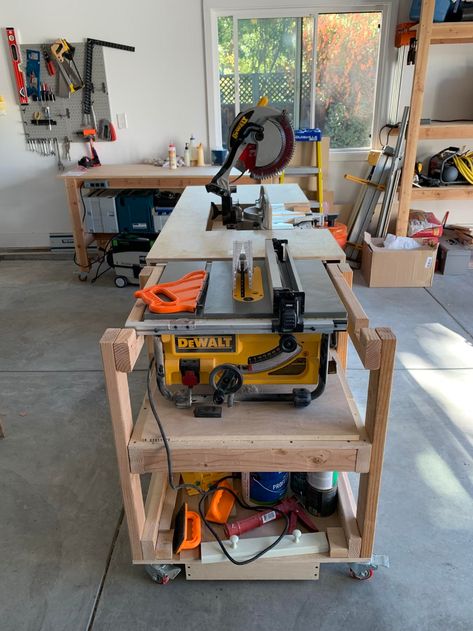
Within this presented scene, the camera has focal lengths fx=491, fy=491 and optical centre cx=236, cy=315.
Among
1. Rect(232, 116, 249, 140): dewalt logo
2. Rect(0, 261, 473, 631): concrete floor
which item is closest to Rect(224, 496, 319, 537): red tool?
Rect(0, 261, 473, 631): concrete floor

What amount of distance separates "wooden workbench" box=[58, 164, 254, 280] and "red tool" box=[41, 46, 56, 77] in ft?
2.84

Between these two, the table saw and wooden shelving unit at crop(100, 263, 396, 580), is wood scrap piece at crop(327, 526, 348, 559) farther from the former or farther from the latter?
the table saw

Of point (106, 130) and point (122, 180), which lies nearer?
point (122, 180)

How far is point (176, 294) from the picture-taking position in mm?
1317

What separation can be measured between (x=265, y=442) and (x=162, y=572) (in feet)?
1.93

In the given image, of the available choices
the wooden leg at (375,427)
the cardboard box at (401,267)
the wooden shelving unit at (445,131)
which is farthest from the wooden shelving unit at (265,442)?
the wooden shelving unit at (445,131)

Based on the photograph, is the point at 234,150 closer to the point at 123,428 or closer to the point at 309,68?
the point at 123,428

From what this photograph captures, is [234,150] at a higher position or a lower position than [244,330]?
higher

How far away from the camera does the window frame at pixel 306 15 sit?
13.0 ft

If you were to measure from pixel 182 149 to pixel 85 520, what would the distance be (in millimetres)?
3416

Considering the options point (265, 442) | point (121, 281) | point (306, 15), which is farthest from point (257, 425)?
point (306, 15)

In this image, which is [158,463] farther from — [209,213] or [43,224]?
[43,224]

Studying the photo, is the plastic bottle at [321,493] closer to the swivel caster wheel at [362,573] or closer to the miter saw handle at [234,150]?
the swivel caster wheel at [362,573]

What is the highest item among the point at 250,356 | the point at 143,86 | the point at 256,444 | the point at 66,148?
the point at 143,86
